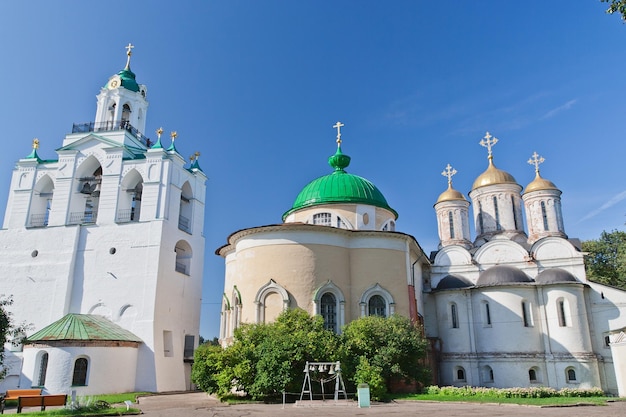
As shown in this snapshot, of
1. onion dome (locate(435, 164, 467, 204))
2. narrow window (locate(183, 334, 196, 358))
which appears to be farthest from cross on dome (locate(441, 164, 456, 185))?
narrow window (locate(183, 334, 196, 358))

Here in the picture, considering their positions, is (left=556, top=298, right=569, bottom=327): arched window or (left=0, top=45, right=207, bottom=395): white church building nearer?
(left=0, top=45, right=207, bottom=395): white church building

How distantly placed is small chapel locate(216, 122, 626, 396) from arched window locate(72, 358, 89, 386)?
5.91m

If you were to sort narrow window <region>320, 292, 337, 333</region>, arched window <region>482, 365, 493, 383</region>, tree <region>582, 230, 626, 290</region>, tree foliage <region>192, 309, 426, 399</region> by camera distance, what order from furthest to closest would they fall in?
1. tree <region>582, 230, 626, 290</region>
2. arched window <region>482, 365, 493, 383</region>
3. narrow window <region>320, 292, 337, 333</region>
4. tree foliage <region>192, 309, 426, 399</region>

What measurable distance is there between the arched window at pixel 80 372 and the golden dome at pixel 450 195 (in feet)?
76.0

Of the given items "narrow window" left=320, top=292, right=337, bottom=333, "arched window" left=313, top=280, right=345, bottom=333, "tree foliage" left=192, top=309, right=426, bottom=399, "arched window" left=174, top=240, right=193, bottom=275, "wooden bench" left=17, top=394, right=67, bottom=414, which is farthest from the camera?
"arched window" left=174, top=240, right=193, bottom=275

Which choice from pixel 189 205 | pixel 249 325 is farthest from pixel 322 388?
pixel 189 205

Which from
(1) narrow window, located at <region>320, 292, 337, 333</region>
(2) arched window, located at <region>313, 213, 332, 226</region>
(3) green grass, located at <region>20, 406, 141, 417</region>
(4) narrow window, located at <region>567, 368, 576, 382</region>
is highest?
(2) arched window, located at <region>313, 213, 332, 226</region>

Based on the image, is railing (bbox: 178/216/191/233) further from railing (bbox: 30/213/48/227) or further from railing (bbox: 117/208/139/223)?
railing (bbox: 30/213/48/227)

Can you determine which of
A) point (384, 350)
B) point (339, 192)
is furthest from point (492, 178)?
point (384, 350)

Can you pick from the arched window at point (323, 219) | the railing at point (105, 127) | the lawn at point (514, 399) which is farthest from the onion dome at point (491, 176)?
the railing at point (105, 127)

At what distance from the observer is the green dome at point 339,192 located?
25566 mm

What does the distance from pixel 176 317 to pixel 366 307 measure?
414 inches

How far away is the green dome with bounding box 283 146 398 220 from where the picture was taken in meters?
25.6

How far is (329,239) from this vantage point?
21.5 meters
